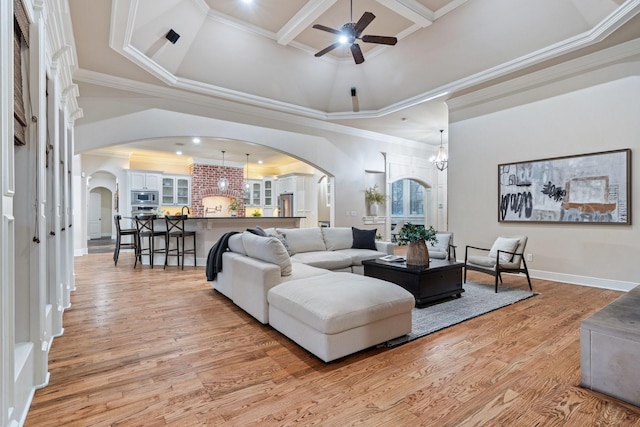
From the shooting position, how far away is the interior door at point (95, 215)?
1200 centimetres

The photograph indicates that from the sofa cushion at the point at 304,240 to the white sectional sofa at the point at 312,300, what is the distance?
3.71ft

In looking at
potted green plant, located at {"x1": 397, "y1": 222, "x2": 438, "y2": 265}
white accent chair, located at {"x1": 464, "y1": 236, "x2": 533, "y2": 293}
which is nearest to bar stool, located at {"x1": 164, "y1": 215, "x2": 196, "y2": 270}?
potted green plant, located at {"x1": 397, "y1": 222, "x2": 438, "y2": 265}

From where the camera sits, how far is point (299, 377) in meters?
2.14

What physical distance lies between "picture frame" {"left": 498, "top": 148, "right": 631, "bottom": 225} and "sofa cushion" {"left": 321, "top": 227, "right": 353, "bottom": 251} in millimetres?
2697

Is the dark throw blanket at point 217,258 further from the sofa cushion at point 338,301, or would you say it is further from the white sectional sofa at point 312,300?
the sofa cushion at point 338,301

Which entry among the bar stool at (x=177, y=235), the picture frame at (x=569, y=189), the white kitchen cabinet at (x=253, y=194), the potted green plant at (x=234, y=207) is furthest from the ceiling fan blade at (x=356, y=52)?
the white kitchen cabinet at (x=253, y=194)

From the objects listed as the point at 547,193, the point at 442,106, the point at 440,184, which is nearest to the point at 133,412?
the point at 547,193

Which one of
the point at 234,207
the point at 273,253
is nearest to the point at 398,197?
the point at 234,207

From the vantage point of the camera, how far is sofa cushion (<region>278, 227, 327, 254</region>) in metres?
4.97

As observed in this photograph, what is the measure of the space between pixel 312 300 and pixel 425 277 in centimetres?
173

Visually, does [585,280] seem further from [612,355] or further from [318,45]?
[318,45]

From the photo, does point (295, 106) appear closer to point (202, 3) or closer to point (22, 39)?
point (202, 3)

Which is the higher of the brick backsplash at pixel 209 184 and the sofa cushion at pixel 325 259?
the brick backsplash at pixel 209 184

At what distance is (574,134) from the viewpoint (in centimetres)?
476
